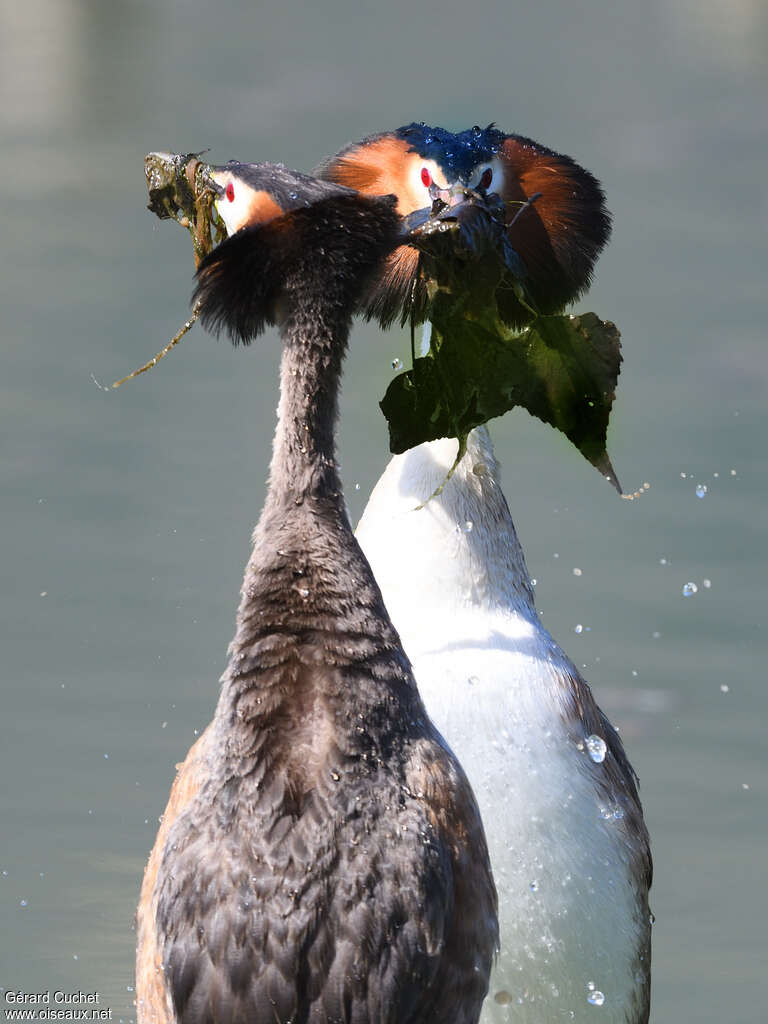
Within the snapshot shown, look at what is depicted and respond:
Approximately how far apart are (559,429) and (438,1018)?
3.07 ft

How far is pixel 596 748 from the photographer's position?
341 centimetres

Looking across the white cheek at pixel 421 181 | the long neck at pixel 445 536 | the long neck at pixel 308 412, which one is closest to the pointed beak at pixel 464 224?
the long neck at pixel 308 412

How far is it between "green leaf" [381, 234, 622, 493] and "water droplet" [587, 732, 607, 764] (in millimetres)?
748

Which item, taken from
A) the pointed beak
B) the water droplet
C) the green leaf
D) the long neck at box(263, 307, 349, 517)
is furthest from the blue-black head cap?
the water droplet

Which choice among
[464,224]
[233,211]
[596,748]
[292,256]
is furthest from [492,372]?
[596,748]

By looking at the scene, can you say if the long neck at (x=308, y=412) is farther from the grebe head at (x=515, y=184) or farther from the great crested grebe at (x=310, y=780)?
the grebe head at (x=515, y=184)

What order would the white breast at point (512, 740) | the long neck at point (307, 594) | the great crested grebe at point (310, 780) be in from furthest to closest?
the white breast at point (512, 740), the long neck at point (307, 594), the great crested grebe at point (310, 780)

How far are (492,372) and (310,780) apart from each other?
77cm

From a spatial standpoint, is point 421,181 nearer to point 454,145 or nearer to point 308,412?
point 454,145

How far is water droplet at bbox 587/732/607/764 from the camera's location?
11.2ft

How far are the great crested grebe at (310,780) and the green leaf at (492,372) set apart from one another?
6.4 inches

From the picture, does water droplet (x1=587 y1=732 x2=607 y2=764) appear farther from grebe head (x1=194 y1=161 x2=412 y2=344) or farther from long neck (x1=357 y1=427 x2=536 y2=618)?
grebe head (x1=194 y1=161 x2=412 y2=344)

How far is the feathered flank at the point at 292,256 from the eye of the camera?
2.72 metres

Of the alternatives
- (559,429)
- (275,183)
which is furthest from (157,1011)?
(275,183)
